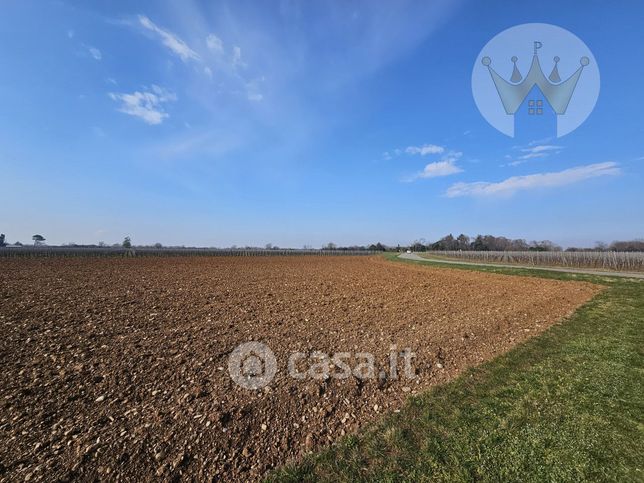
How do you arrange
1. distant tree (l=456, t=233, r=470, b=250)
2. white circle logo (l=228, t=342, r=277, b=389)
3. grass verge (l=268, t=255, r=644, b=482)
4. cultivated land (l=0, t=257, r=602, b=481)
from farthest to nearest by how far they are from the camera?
1. distant tree (l=456, t=233, r=470, b=250)
2. white circle logo (l=228, t=342, r=277, b=389)
3. cultivated land (l=0, t=257, r=602, b=481)
4. grass verge (l=268, t=255, r=644, b=482)

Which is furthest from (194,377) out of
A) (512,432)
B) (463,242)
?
(463,242)

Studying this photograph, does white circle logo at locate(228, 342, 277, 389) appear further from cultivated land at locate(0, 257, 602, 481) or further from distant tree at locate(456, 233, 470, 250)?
distant tree at locate(456, 233, 470, 250)

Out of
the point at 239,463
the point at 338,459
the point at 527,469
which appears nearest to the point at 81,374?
the point at 239,463

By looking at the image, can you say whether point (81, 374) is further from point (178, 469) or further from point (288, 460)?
point (288, 460)

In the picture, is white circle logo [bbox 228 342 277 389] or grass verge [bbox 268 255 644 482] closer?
grass verge [bbox 268 255 644 482]

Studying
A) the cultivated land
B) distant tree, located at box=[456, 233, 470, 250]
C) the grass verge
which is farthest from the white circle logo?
distant tree, located at box=[456, 233, 470, 250]

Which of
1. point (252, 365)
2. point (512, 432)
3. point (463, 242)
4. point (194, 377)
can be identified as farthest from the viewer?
point (463, 242)

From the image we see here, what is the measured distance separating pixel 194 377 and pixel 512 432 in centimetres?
575

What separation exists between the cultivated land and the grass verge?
274mm

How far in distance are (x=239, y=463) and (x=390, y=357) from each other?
4425 mm

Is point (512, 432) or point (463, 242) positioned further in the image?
point (463, 242)

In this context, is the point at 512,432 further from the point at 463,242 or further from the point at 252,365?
the point at 463,242

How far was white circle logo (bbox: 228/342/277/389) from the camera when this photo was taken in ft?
19.4

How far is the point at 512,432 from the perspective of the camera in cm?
425
